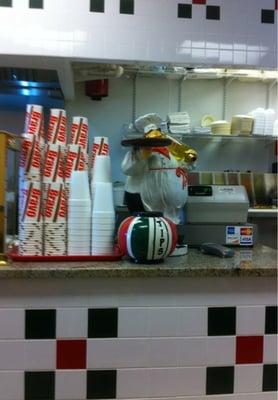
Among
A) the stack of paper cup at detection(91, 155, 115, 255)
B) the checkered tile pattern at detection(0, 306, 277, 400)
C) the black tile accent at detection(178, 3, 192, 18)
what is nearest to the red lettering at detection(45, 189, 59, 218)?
the stack of paper cup at detection(91, 155, 115, 255)

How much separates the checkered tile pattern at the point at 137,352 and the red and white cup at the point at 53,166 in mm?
341

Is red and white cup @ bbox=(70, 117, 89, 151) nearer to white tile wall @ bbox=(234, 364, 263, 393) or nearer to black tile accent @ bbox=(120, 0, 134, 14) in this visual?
black tile accent @ bbox=(120, 0, 134, 14)

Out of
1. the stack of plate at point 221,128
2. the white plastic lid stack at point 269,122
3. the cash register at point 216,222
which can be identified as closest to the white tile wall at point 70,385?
the cash register at point 216,222

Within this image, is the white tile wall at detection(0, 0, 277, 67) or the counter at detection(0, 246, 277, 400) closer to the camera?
the counter at detection(0, 246, 277, 400)

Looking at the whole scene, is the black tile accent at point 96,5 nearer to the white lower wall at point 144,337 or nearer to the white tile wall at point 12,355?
the white lower wall at point 144,337

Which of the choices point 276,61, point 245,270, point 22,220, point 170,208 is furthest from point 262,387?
point 276,61

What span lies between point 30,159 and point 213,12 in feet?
2.88

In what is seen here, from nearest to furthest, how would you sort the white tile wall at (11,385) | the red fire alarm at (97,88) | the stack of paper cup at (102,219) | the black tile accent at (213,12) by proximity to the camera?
the white tile wall at (11,385), the stack of paper cup at (102,219), the black tile accent at (213,12), the red fire alarm at (97,88)

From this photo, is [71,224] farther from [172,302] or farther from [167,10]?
[167,10]

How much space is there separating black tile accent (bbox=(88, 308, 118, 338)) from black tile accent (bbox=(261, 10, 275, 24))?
1165 millimetres

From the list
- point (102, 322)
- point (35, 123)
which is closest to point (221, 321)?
point (102, 322)

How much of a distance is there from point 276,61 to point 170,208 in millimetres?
733

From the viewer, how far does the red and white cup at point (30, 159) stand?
108cm

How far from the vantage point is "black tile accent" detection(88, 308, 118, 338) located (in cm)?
99
